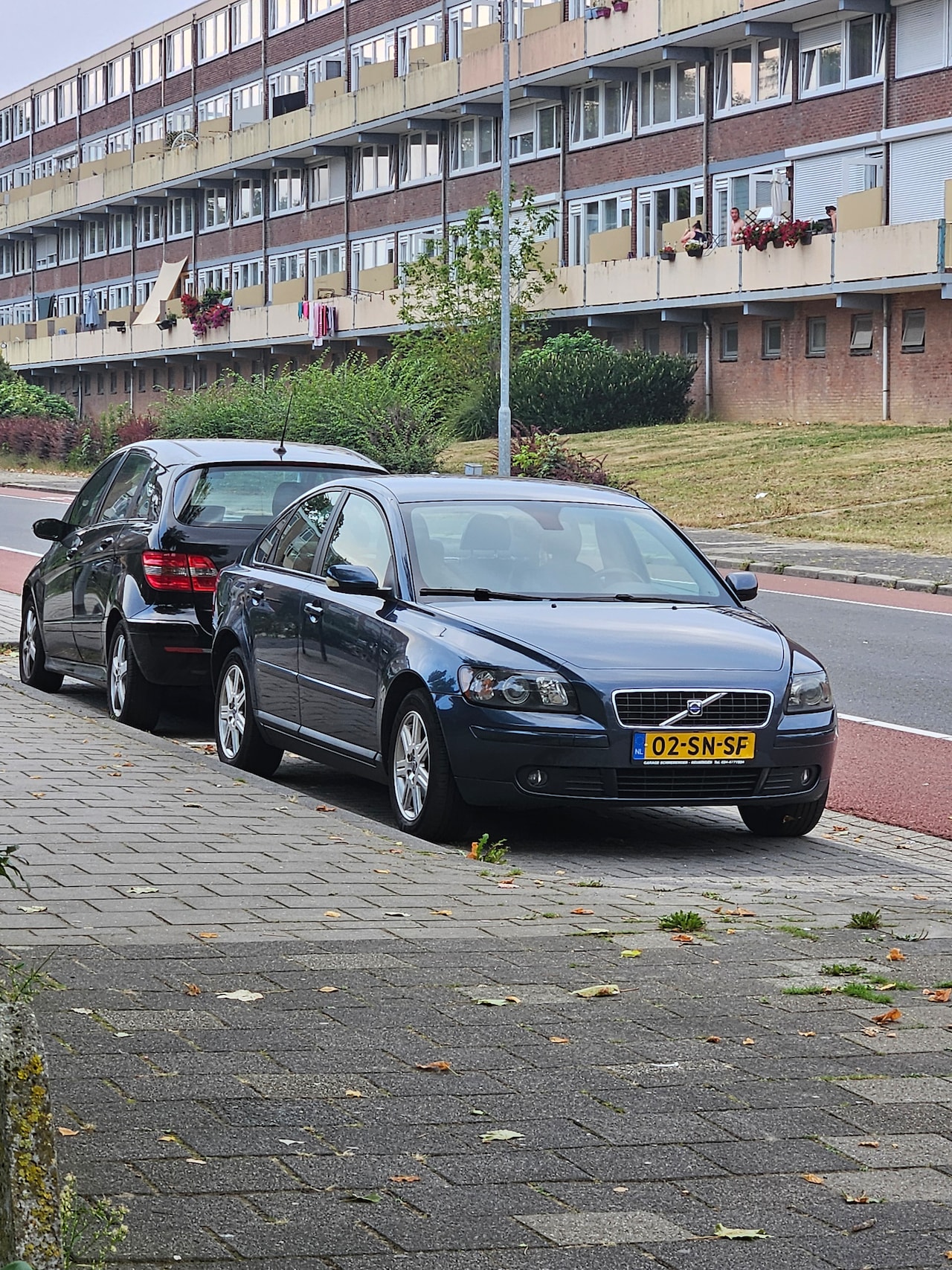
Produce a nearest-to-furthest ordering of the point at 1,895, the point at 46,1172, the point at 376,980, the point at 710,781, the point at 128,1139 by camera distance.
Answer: the point at 46,1172, the point at 128,1139, the point at 376,980, the point at 1,895, the point at 710,781

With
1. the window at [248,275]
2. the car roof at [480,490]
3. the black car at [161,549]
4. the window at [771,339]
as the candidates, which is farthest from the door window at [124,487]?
the window at [248,275]

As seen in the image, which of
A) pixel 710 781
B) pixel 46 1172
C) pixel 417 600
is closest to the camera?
pixel 46 1172

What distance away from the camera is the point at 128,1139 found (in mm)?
4109

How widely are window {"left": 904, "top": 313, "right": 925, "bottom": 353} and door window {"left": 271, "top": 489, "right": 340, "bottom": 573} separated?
33553 millimetres

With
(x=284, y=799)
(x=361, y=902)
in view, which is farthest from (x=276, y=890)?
(x=284, y=799)

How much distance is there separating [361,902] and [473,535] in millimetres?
3148

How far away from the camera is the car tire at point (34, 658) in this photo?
1367 cm

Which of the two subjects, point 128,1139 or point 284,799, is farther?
point 284,799

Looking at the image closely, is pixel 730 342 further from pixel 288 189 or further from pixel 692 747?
pixel 692 747

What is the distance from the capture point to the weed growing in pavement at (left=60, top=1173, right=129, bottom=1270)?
124 inches

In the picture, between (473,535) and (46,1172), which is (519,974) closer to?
(46,1172)

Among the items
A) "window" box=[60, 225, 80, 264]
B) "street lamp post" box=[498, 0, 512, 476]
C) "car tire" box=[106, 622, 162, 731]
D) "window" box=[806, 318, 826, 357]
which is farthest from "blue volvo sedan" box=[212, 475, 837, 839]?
"window" box=[60, 225, 80, 264]

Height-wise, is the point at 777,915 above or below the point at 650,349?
below

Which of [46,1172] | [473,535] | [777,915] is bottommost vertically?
[777,915]
